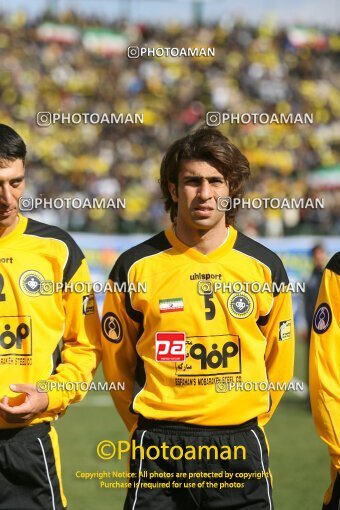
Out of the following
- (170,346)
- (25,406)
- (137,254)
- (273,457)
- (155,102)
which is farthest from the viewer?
(155,102)

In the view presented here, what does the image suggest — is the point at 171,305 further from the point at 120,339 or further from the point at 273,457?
the point at 273,457

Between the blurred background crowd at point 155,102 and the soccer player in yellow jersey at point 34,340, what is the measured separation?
32.5 ft

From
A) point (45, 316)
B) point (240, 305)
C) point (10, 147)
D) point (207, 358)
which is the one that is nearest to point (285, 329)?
point (240, 305)

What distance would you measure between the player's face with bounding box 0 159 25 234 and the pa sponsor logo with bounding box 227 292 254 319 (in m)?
1.01

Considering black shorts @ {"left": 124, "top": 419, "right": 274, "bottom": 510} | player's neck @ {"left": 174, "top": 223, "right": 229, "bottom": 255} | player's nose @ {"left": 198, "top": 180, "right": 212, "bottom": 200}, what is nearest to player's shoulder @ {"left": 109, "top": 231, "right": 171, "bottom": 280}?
player's neck @ {"left": 174, "top": 223, "right": 229, "bottom": 255}

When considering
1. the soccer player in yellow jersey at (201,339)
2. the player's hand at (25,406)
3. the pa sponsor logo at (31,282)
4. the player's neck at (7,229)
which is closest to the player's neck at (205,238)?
the soccer player in yellow jersey at (201,339)

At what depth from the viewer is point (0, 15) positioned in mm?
26359

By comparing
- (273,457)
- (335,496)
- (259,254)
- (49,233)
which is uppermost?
(49,233)

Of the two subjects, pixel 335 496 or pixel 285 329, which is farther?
pixel 285 329

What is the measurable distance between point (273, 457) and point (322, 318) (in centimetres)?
473

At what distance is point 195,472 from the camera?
4.04 metres

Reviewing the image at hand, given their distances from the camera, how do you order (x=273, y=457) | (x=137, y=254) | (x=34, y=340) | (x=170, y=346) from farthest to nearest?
(x=273, y=457) < (x=137, y=254) < (x=34, y=340) < (x=170, y=346)

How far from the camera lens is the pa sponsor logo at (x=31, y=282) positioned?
13.8 feet

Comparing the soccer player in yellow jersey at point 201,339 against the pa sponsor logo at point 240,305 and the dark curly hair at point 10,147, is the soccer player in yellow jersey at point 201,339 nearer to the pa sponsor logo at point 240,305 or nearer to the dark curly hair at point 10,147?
the pa sponsor logo at point 240,305
